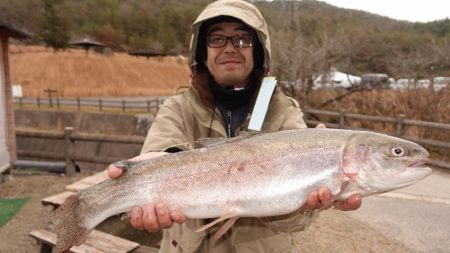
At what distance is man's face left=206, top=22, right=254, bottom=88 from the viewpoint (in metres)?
2.98

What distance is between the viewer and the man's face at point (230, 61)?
9.78ft

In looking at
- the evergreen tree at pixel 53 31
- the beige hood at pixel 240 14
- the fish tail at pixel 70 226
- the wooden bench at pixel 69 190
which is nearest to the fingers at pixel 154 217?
the fish tail at pixel 70 226

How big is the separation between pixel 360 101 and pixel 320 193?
14995 mm

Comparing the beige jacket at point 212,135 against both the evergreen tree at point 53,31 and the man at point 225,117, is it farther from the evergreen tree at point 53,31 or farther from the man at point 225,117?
the evergreen tree at point 53,31

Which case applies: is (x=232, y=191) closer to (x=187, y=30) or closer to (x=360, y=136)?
(x=360, y=136)

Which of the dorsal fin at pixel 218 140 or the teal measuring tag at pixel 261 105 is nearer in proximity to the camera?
the dorsal fin at pixel 218 140

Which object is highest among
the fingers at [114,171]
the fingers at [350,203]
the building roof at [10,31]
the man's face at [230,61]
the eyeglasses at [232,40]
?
the building roof at [10,31]

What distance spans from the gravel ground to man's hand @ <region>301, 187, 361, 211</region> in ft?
9.97

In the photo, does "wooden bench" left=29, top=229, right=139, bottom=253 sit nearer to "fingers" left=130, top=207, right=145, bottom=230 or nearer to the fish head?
"fingers" left=130, top=207, right=145, bottom=230

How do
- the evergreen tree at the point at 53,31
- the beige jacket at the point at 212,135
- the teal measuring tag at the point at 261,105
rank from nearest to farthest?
1. the beige jacket at the point at 212,135
2. the teal measuring tag at the point at 261,105
3. the evergreen tree at the point at 53,31

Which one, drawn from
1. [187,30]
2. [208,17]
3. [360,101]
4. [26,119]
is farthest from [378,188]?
[187,30]

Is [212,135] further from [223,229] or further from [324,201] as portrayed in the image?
[324,201]

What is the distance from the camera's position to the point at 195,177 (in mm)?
2498

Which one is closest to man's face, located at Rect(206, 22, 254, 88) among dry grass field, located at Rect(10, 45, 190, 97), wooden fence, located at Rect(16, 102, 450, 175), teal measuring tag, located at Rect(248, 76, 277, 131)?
teal measuring tag, located at Rect(248, 76, 277, 131)
